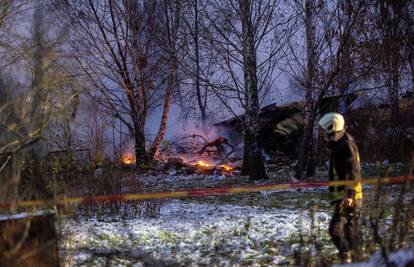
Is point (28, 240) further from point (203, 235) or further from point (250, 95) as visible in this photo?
point (250, 95)

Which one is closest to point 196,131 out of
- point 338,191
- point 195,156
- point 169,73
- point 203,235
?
point 195,156

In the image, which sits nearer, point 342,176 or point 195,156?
point 342,176

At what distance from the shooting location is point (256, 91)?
1725 centimetres

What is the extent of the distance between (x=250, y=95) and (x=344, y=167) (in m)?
11.3

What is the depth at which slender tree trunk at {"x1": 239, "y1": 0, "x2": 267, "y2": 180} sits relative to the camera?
1691 centimetres

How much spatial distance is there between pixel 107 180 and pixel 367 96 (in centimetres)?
1572

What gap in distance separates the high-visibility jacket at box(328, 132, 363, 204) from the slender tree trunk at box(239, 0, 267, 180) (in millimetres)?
11041

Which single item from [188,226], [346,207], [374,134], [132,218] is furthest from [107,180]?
[374,134]

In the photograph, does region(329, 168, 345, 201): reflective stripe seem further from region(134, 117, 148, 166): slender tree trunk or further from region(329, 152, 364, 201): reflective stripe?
region(134, 117, 148, 166): slender tree trunk

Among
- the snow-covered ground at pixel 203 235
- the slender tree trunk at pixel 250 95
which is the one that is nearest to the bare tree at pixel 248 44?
the slender tree trunk at pixel 250 95

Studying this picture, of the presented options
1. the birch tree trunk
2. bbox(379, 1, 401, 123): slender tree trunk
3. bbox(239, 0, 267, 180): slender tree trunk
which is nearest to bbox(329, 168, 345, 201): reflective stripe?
bbox(239, 0, 267, 180): slender tree trunk

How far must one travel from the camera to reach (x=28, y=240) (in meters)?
4.82

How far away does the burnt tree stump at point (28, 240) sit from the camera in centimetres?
468

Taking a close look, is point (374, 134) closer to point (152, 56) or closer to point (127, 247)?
point (152, 56)
